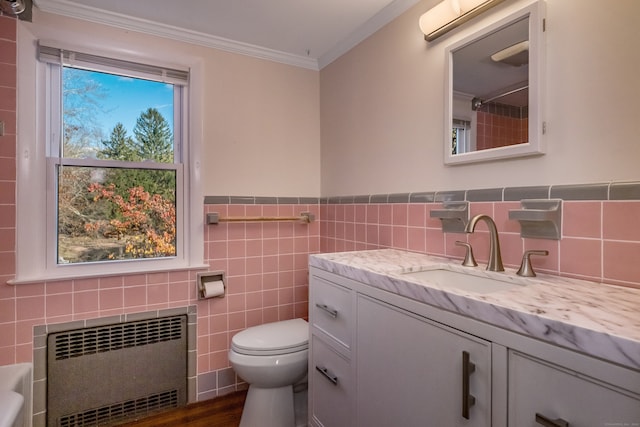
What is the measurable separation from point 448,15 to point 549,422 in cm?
148

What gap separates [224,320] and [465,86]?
188cm

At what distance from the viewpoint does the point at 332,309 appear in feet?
4.55

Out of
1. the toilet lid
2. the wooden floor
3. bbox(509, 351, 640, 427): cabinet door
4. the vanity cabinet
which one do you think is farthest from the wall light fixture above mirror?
the wooden floor

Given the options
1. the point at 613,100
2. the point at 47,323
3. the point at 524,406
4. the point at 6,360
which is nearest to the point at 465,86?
the point at 613,100

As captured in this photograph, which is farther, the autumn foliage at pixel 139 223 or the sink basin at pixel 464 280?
the autumn foliage at pixel 139 223

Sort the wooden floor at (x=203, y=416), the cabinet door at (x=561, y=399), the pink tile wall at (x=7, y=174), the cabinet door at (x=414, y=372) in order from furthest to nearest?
the wooden floor at (x=203, y=416)
the pink tile wall at (x=7, y=174)
the cabinet door at (x=414, y=372)
the cabinet door at (x=561, y=399)

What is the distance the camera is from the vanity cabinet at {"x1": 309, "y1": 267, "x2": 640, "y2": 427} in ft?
2.04

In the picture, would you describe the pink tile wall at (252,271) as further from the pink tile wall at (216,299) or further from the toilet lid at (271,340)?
the toilet lid at (271,340)

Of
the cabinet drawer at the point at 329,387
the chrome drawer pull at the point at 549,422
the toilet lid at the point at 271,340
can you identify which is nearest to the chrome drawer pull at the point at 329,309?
the cabinet drawer at the point at 329,387

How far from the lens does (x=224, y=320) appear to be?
83.2 inches

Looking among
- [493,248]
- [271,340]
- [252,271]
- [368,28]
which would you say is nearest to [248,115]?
[368,28]

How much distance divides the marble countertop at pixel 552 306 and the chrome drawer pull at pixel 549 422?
151 mm

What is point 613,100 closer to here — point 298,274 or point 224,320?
point 298,274

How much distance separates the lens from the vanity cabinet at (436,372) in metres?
0.62
